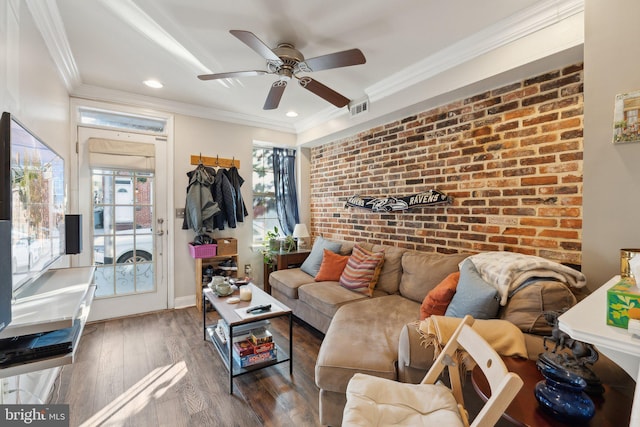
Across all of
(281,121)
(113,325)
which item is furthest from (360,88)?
(113,325)

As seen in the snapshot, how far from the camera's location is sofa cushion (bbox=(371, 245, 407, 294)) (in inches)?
106

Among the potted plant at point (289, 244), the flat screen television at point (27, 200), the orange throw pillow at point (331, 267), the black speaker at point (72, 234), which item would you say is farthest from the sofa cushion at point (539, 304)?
the black speaker at point (72, 234)

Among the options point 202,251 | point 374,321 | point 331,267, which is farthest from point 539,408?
point 202,251

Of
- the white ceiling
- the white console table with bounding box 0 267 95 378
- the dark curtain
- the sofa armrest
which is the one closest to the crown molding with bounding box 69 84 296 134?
the white ceiling

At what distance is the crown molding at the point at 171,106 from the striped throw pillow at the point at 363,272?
2.41 meters

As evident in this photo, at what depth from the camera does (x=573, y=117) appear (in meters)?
1.86

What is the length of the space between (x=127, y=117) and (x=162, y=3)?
80.1 inches

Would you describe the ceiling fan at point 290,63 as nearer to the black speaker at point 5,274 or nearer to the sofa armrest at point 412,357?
the black speaker at point 5,274

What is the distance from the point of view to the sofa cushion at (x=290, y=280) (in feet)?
9.80

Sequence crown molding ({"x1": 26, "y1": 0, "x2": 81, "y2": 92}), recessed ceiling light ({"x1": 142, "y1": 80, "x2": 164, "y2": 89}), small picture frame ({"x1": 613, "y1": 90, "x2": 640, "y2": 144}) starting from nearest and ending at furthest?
1. small picture frame ({"x1": 613, "y1": 90, "x2": 640, "y2": 144})
2. crown molding ({"x1": 26, "y1": 0, "x2": 81, "y2": 92})
3. recessed ceiling light ({"x1": 142, "y1": 80, "x2": 164, "y2": 89})

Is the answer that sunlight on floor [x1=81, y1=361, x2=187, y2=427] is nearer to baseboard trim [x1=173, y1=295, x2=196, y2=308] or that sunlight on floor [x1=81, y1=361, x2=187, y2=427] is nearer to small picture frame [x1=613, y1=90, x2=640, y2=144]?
baseboard trim [x1=173, y1=295, x2=196, y2=308]

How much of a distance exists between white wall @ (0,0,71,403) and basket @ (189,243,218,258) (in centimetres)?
157

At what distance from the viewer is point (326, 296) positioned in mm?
2592

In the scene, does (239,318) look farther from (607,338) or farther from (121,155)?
(121,155)
